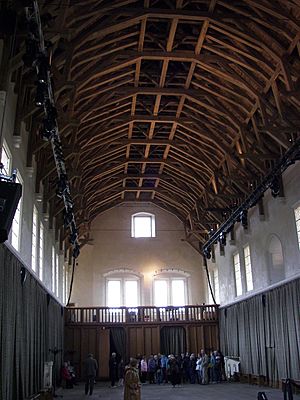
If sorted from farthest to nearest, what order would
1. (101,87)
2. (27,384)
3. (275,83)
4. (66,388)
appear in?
(66,388) → (101,87) → (275,83) → (27,384)

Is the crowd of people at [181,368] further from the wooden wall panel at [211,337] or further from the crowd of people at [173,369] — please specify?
the wooden wall panel at [211,337]

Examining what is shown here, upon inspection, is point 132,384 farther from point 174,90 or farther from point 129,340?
point 129,340

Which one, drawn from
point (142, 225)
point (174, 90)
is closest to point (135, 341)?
point (142, 225)

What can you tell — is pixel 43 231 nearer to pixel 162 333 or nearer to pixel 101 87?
pixel 101 87

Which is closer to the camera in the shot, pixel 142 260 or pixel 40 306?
pixel 40 306

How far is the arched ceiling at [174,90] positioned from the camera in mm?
12266

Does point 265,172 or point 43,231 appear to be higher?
point 265,172

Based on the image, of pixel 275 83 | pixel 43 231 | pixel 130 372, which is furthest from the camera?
pixel 43 231

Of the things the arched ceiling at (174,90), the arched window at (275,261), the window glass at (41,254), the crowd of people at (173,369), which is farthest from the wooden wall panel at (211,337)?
the window glass at (41,254)

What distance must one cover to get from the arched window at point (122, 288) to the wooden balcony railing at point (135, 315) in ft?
10.2

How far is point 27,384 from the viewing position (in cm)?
1236

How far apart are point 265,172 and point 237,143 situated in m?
1.84

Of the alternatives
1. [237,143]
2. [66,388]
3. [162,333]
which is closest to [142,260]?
[162,333]

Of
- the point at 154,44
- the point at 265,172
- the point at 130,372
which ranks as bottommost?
the point at 130,372
